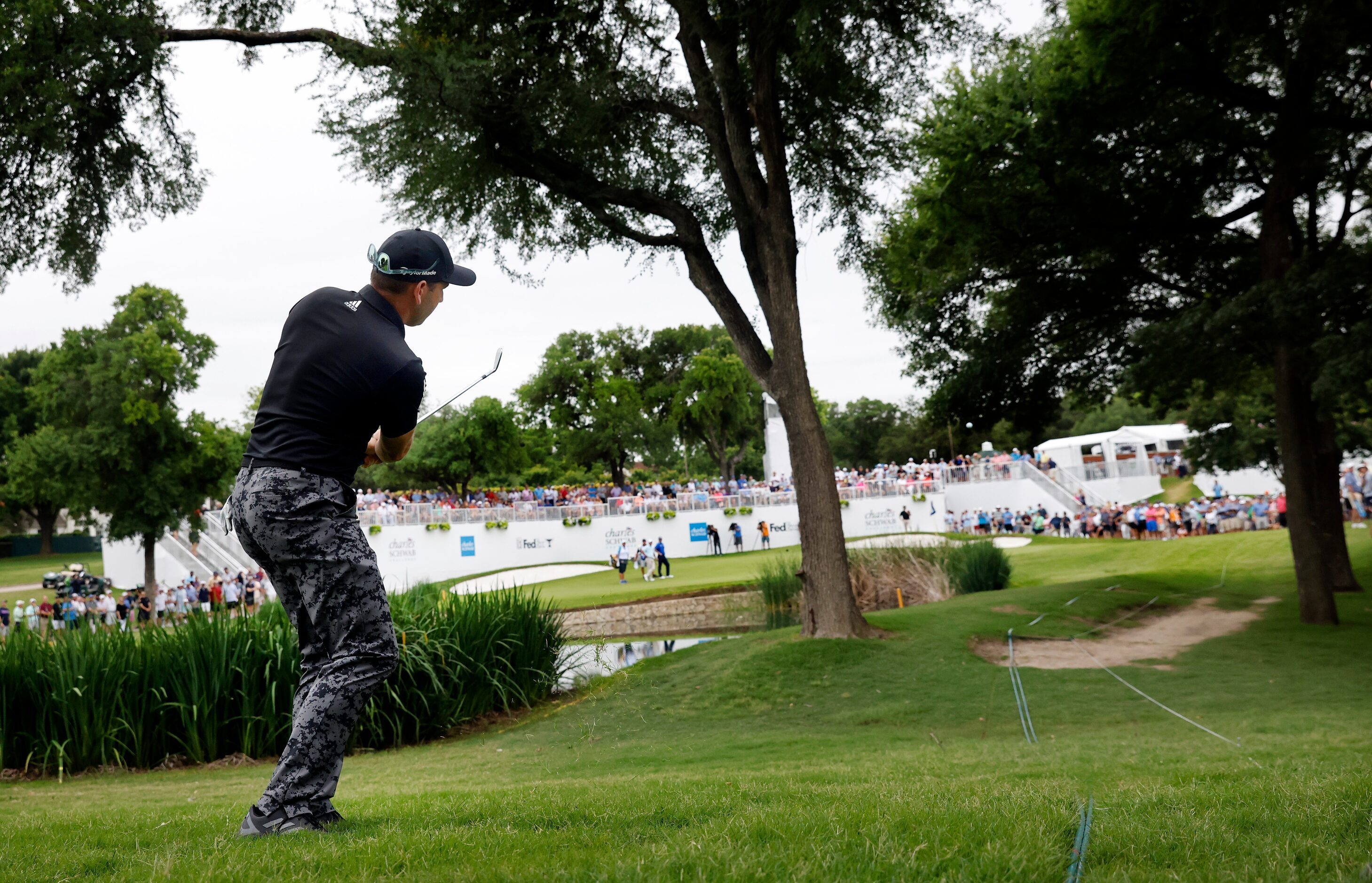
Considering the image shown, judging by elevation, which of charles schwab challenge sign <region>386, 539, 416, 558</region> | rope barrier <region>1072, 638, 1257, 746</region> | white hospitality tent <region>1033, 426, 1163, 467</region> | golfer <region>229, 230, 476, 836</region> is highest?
white hospitality tent <region>1033, 426, 1163, 467</region>

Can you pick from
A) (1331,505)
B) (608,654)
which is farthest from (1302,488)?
(608,654)

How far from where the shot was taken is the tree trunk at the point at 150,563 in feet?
102

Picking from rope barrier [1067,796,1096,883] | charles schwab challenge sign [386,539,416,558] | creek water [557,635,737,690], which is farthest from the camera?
charles schwab challenge sign [386,539,416,558]

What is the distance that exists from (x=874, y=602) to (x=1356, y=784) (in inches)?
655

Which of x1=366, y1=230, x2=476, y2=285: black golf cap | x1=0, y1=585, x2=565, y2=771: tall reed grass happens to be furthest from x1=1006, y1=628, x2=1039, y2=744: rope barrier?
x1=366, y1=230, x2=476, y2=285: black golf cap

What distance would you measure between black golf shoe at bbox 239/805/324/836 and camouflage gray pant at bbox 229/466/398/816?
2 cm

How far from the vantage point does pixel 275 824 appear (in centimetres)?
315

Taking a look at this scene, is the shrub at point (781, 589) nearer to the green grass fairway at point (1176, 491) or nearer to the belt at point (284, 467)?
the belt at point (284, 467)

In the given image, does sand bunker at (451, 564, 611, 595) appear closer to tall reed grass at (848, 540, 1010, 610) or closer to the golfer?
tall reed grass at (848, 540, 1010, 610)

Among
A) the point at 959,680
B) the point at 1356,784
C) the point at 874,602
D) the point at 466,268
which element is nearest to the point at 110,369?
the point at 874,602

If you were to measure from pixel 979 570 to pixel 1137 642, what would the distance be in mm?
5086

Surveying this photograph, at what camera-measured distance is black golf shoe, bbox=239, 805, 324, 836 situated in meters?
3.12

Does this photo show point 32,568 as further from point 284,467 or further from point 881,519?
point 284,467

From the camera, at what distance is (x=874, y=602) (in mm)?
20016
